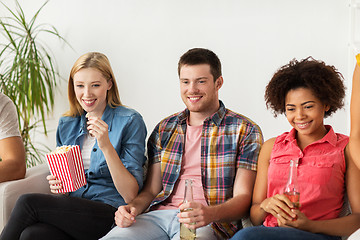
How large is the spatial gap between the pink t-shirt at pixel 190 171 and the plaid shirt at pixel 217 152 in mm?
31

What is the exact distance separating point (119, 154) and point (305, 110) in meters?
0.95

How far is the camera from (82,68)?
2457mm

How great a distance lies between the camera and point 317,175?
1.96m

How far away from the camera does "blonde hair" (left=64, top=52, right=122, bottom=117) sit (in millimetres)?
2465

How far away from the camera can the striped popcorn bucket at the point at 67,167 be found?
2164 mm

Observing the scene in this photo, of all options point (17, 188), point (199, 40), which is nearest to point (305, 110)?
point (17, 188)

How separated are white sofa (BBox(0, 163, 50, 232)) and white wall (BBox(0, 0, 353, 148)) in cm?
164

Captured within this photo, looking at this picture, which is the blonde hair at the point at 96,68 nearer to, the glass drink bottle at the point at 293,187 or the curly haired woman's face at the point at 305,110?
the curly haired woman's face at the point at 305,110

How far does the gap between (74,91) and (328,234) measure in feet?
4.81

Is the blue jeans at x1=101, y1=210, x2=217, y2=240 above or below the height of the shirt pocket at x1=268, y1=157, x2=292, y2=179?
below

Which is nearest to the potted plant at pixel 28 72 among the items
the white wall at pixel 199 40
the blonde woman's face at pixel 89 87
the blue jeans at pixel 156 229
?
the white wall at pixel 199 40

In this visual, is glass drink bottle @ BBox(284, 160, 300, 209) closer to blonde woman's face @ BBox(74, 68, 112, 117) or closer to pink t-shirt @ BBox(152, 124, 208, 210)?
pink t-shirt @ BBox(152, 124, 208, 210)

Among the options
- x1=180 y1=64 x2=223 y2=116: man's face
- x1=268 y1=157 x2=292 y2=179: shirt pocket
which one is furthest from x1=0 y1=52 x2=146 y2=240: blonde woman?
x1=268 y1=157 x2=292 y2=179: shirt pocket

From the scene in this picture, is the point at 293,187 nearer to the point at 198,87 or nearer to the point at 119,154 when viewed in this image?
the point at 198,87
